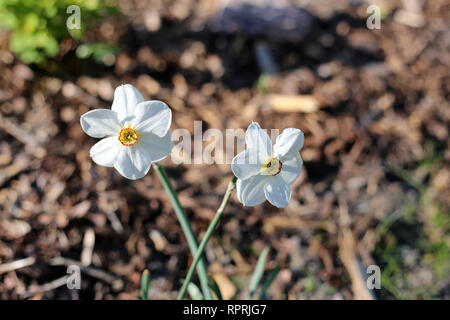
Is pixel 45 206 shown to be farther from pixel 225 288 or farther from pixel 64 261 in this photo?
pixel 225 288

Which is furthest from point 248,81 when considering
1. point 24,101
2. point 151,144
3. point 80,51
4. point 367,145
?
point 151,144

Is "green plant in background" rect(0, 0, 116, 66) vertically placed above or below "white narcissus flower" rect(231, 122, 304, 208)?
above

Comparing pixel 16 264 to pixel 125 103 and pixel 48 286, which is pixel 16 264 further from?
pixel 125 103

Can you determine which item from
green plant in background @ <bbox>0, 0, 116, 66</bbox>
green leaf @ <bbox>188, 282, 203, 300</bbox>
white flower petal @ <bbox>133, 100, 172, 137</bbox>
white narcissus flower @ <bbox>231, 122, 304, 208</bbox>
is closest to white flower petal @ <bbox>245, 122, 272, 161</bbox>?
white narcissus flower @ <bbox>231, 122, 304, 208</bbox>

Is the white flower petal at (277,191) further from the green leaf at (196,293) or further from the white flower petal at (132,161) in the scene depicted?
the green leaf at (196,293)

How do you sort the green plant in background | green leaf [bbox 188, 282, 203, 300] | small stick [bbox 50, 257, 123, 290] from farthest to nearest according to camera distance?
the green plant in background → small stick [bbox 50, 257, 123, 290] → green leaf [bbox 188, 282, 203, 300]

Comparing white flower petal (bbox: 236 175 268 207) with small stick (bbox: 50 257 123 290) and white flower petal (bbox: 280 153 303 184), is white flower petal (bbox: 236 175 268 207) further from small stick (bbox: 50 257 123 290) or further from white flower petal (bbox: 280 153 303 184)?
small stick (bbox: 50 257 123 290)
